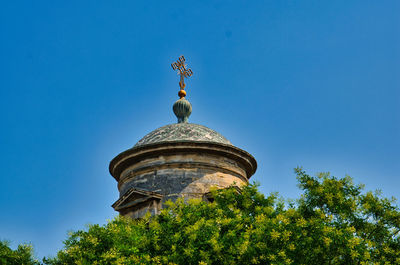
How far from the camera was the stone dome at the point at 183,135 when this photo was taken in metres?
17.0

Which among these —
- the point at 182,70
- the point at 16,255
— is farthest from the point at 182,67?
the point at 16,255

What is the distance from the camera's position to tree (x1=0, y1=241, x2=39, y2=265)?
1197cm

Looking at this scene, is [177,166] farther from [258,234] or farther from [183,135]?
[258,234]

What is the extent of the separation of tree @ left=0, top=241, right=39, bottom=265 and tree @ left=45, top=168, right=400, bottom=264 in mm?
767

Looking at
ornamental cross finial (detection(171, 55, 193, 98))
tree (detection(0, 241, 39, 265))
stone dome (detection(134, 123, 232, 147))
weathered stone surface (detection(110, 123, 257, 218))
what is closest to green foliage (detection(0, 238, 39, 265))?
tree (detection(0, 241, 39, 265))

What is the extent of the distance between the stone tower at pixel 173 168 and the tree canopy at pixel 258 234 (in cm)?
265

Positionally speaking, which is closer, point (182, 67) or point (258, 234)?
point (258, 234)

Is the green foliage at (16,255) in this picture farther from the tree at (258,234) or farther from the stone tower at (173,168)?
the stone tower at (173,168)

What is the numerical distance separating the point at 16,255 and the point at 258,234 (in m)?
6.11

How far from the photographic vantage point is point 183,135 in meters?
17.1

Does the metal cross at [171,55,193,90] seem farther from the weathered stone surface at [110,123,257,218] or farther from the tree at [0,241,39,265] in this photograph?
the tree at [0,241,39,265]

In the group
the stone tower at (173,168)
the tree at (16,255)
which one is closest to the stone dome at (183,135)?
the stone tower at (173,168)

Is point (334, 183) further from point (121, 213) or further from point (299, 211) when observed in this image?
point (121, 213)

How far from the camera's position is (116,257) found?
10.5 meters
